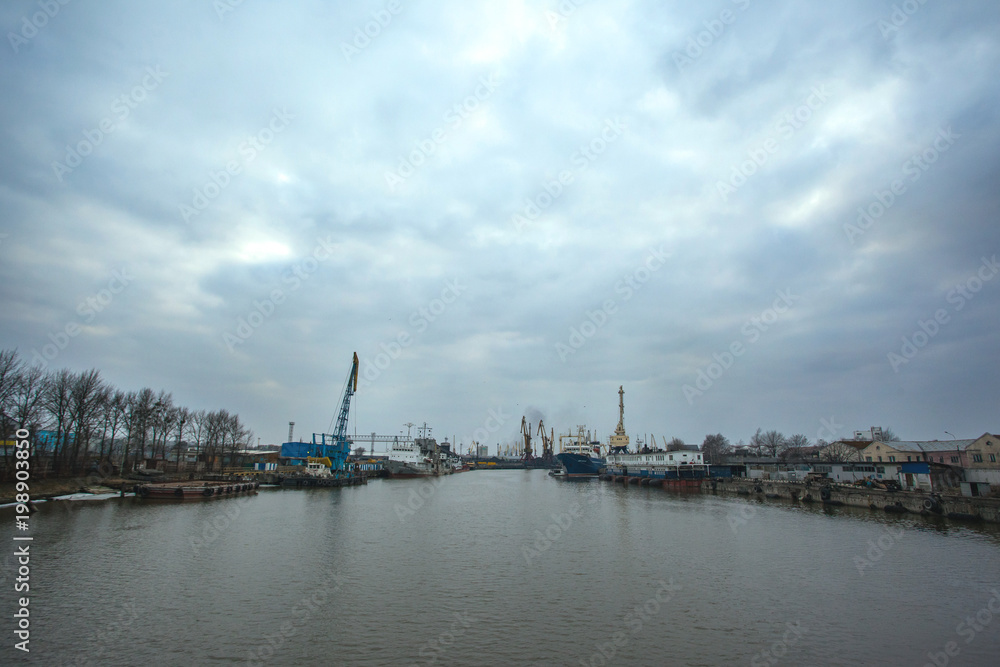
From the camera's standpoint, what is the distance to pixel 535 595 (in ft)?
57.9

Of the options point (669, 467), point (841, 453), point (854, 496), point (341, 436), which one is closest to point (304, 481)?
point (341, 436)

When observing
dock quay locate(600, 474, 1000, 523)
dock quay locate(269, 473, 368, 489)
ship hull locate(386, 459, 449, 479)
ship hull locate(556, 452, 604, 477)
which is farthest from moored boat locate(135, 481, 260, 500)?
ship hull locate(556, 452, 604, 477)

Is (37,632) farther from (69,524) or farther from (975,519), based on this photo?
(975,519)

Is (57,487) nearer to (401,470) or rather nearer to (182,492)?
(182,492)

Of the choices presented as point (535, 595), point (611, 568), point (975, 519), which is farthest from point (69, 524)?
point (975, 519)

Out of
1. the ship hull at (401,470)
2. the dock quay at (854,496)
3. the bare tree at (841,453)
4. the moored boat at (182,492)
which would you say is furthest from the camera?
the ship hull at (401,470)

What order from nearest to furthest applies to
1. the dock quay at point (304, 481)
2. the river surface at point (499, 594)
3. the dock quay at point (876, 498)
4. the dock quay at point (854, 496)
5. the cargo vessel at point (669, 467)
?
1. the river surface at point (499, 594)
2. the dock quay at point (876, 498)
3. the dock quay at point (854, 496)
4. the dock quay at point (304, 481)
5. the cargo vessel at point (669, 467)

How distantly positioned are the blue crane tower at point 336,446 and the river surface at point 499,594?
5210 centimetres

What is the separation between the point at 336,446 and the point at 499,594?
73.2 metres

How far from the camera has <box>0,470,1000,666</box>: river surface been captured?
13.0 meters

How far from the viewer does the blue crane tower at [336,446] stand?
83.7 meters

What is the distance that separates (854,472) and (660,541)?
37.7 m

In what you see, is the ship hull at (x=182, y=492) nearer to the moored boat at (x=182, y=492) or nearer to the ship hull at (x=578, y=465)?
the moored boat at (x=182, y=492)

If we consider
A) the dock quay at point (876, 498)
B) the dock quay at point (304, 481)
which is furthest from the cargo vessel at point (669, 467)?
the dock quay at point (304, 481)
